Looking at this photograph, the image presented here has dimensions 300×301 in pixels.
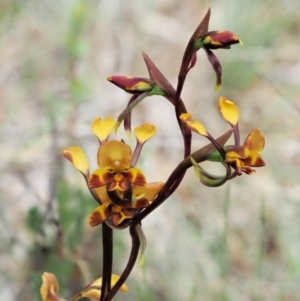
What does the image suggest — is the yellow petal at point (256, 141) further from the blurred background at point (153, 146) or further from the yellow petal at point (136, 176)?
the blurred background at point (153, 146)

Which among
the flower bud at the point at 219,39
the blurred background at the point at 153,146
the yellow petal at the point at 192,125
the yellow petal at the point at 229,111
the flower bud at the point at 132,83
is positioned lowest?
the blurred background at the point at 153,146

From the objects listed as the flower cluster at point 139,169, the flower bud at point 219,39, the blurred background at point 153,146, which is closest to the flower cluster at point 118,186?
the flower cluster at point 139,169

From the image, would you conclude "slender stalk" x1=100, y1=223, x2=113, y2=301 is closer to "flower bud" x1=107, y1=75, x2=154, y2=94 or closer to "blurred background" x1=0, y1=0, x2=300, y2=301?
"flower bud" x1=107, y1=75, x2=154, y2=94

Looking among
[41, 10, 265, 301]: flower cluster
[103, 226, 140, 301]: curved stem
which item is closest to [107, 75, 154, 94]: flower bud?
[41, 10, 265, 301]: flower cluster

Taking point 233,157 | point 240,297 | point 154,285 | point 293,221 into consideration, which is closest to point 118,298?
point 154,285

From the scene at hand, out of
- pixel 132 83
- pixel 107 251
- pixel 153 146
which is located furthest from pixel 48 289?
pixel 153 146

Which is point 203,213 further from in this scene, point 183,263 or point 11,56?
point 11,56

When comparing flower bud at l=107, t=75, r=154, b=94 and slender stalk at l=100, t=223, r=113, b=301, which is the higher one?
flower bud at l=107, t=75, r=154, b=94
